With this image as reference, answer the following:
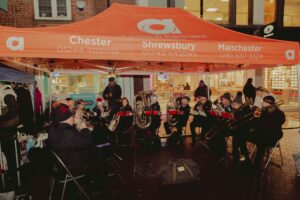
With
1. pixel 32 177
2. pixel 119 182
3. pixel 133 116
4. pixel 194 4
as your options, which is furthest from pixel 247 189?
pixel 194 4

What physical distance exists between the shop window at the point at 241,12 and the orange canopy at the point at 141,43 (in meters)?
9.28

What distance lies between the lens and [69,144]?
326 cm

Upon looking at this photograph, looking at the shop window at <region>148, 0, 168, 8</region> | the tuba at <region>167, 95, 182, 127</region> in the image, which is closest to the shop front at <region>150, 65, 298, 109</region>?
the shop window at <region>148, 0, 168, 8</region>

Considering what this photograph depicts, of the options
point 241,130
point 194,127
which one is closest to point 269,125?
point 241,130

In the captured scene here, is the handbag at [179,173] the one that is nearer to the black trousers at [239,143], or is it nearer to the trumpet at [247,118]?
the black trousers at [239,143]

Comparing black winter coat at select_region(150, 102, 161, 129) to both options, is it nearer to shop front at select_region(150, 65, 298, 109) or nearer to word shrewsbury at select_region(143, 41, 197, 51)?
word shrewsbury at select_region(143, 41, 197, 51)

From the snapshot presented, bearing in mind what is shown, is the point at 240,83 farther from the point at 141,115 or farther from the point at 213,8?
the point at 141,115

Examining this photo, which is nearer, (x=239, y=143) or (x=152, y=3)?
(x=239, y=143)

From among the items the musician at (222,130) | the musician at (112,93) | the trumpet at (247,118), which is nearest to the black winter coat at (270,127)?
the trumpet at (247,118)

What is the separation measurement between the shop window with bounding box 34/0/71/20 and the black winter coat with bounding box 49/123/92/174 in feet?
25.9

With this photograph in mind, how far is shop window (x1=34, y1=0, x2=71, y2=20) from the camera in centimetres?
955

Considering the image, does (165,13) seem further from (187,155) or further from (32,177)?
(32,177)

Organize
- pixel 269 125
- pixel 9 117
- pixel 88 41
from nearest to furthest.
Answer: pixel 88 41 < pixel 9 117 < pixel 269 125

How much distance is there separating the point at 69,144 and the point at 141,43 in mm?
1856
